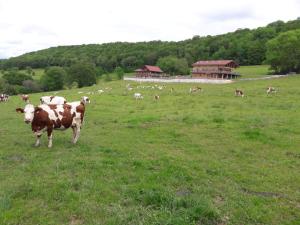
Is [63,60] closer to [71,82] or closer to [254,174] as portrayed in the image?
[71,82]

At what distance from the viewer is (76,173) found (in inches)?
422

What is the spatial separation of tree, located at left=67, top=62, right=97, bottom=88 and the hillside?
2600 centimetres

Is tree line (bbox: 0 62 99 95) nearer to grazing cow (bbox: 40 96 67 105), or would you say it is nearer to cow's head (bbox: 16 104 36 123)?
grazing cow (bbox: 40 96 67 105)

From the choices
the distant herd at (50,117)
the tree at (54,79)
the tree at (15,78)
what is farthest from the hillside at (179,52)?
the distant herd at (50,117)

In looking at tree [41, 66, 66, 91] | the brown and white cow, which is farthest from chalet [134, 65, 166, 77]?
the brown and white cow

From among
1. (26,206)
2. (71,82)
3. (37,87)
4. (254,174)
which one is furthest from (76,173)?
(37,87)

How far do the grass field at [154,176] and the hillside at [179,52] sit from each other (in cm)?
10154

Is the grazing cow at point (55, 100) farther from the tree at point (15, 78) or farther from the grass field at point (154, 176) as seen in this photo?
the tree at point (15, 78)

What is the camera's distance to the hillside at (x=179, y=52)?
118906 mm

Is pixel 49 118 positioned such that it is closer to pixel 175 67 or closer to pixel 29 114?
pixel 29 114

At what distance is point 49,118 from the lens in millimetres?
14734

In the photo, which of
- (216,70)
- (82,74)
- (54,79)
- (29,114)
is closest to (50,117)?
(29,114)

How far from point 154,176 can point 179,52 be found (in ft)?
422

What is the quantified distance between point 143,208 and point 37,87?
Result: 95.6m
